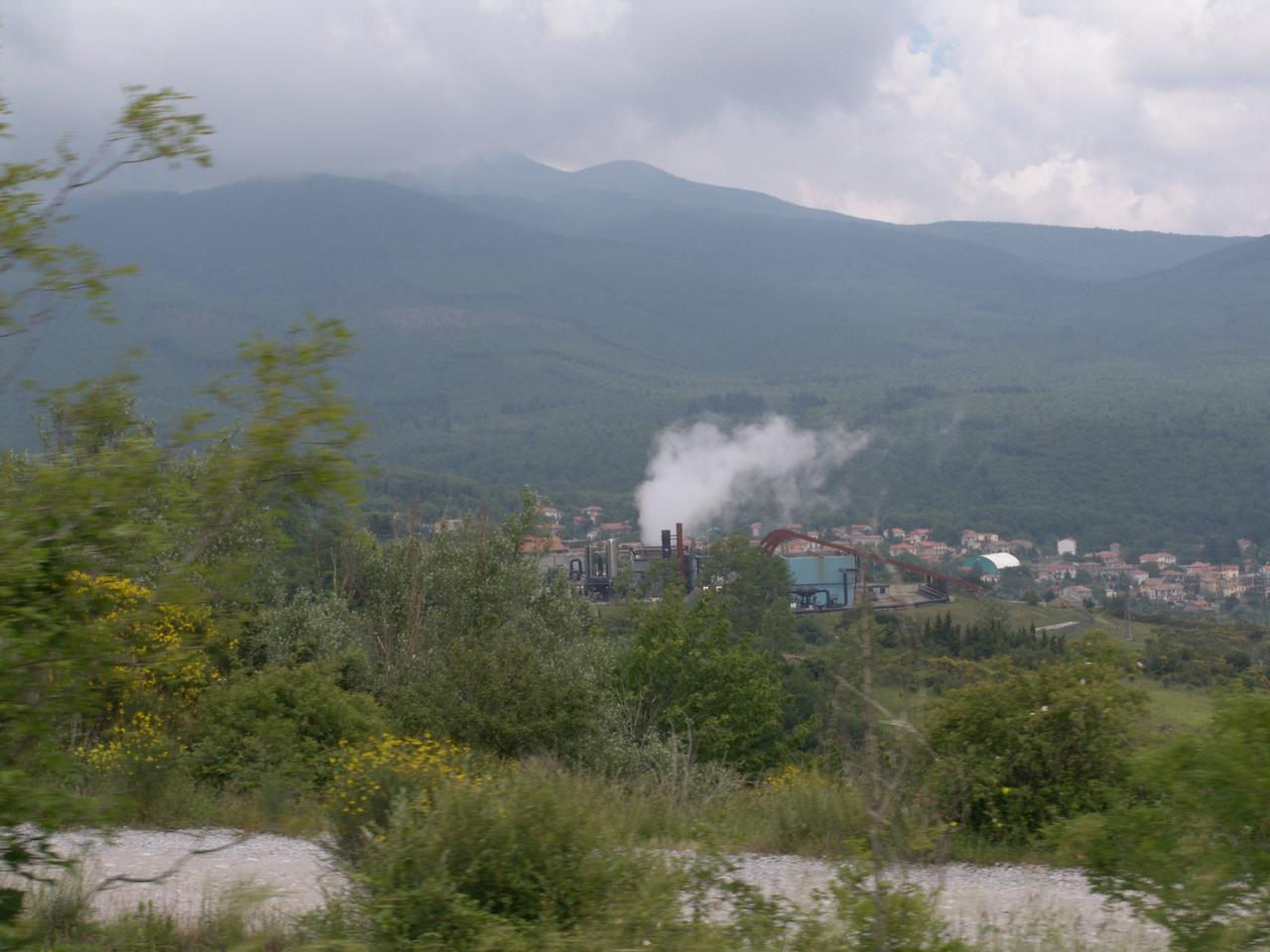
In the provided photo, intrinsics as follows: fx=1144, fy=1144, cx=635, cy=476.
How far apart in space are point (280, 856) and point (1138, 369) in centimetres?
19979

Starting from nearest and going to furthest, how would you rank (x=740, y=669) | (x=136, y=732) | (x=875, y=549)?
1. (x=875, y=549)
2. (x=136, y=732)
3. (x=740, y=669)

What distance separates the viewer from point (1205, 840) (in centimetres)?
433

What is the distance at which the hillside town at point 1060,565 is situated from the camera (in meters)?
59.2

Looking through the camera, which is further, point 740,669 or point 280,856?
point 740,669

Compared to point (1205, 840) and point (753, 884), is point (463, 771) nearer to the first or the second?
point (753, 884)

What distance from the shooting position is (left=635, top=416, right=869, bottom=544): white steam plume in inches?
4257

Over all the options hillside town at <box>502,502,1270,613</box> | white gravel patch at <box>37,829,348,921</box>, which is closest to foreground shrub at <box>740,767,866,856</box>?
white gravel patch at <box>37,829,348,921</box>

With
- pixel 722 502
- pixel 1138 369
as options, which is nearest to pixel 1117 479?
pixel 722 502

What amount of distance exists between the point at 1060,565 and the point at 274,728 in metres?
84.5

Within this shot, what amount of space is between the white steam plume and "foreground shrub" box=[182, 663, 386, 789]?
3050 inches

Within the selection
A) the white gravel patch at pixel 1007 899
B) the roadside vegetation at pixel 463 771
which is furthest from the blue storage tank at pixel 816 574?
the white gravel patch at pixel 1007 899

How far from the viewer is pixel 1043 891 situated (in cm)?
704

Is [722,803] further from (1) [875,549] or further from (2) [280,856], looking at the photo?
(1) [875,549]

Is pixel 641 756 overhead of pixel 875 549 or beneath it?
beneath
